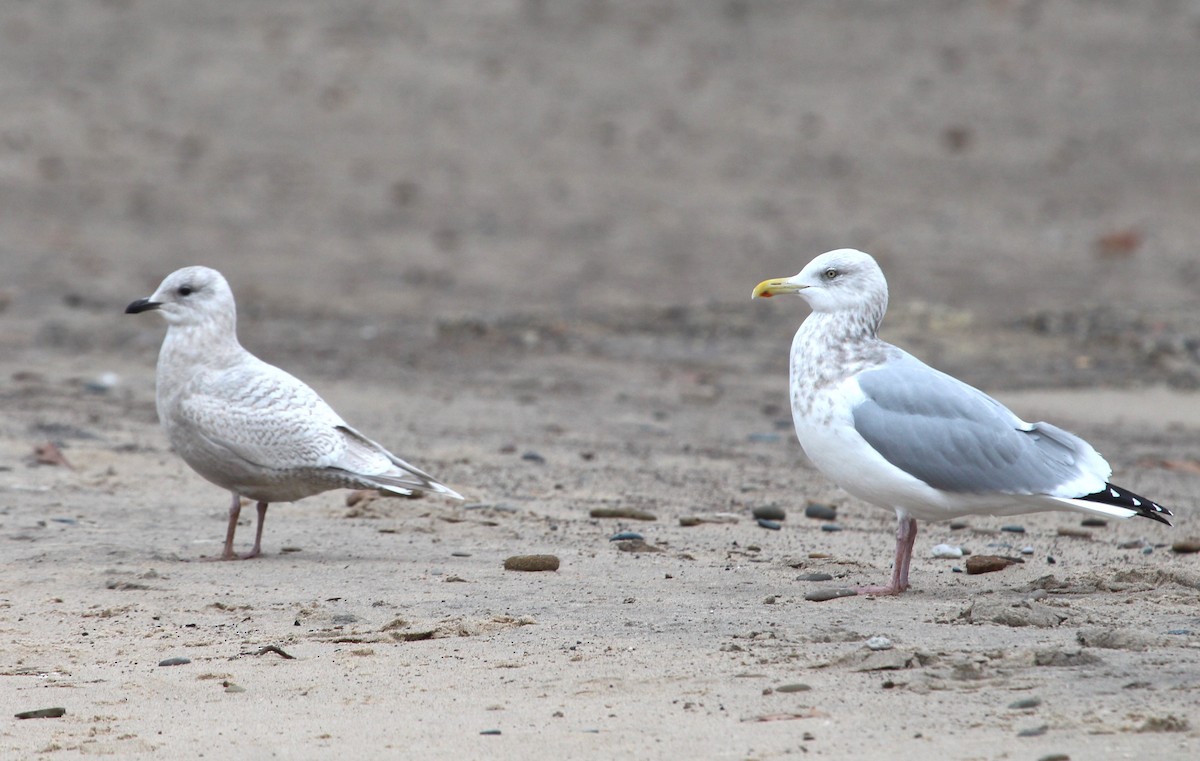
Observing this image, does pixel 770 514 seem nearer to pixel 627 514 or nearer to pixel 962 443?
pixel 627 514

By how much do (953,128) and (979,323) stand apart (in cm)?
632

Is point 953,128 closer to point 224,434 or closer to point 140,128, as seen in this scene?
point 140,128

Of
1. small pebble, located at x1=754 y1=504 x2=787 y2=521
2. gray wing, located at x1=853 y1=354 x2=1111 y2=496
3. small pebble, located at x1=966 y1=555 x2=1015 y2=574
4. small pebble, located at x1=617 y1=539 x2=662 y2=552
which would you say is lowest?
small pebble, located at x1=617 y1=539 x2=662 y2=552

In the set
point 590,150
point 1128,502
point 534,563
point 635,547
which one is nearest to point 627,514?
point 635,547

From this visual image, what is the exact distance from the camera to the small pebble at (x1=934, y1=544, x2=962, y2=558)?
6.68m

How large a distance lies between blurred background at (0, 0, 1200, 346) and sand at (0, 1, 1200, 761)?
0.21ft

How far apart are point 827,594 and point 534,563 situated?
115 centimetres

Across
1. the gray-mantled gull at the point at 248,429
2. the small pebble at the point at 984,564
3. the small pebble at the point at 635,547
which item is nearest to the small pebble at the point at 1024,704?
the small pebble at the point at 984,564

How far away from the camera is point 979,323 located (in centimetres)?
1359

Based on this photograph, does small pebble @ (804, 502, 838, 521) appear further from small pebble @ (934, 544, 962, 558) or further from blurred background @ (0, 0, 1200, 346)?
blurred background @ (0, 0, 1200, 346)

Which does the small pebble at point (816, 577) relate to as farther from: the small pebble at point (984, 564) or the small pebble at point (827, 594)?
the small pebble at point (984, 564)

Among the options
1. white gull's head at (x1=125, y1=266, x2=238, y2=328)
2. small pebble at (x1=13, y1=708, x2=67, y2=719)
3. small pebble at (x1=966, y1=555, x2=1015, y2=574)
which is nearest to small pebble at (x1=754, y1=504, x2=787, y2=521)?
small pebble at (x1=966, y1=555, x2=1015, y2=574)

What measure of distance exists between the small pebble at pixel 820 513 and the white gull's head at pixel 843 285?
1.57 meters

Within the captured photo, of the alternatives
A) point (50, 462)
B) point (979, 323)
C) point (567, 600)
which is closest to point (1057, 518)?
point (567, 600)
